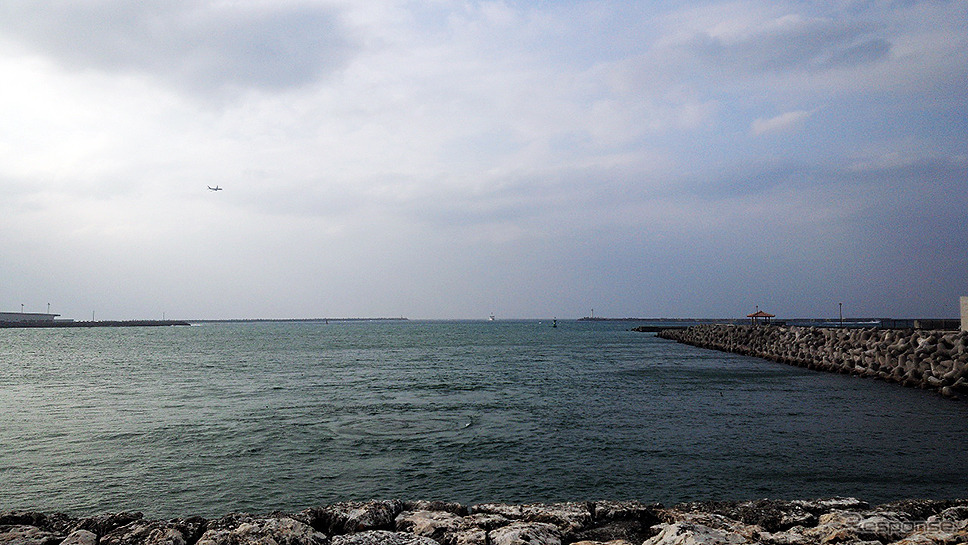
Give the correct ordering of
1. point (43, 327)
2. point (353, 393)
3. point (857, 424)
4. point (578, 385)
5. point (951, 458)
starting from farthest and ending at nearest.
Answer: point (43, 327)
point (578, 385)
point (353, 393)
point (857, 424)
point (951, 458)

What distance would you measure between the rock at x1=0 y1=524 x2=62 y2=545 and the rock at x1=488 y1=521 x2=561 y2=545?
13.5ft

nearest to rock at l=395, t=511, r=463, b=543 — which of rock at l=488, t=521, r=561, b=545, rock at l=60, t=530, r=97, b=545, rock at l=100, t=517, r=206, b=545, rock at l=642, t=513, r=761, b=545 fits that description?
rock at l=488, t=521, r=561, b=545

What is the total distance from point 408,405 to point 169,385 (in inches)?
465

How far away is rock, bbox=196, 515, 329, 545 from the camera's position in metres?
4.86

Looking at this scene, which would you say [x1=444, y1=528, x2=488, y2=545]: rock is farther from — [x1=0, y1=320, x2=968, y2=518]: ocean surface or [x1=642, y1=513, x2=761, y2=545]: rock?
[x1=0, y1=320, x2=968, y2=518]: ocean surface

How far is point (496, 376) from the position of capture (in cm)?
2464

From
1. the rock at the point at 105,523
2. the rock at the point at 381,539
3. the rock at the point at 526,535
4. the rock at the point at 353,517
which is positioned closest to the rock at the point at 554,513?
the rock at the point at 526,535

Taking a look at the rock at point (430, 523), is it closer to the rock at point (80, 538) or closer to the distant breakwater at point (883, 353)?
the rock at point (80, 538)

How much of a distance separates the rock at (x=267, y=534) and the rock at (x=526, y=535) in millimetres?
1606

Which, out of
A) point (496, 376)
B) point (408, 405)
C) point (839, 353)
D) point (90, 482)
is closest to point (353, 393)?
point (408, 405)

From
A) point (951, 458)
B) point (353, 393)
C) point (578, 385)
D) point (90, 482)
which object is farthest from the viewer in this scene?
point (578, 385)

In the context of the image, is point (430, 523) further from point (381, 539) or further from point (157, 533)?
point (157, 533)

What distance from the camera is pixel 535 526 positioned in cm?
510

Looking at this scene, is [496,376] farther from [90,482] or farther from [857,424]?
[90,482]
